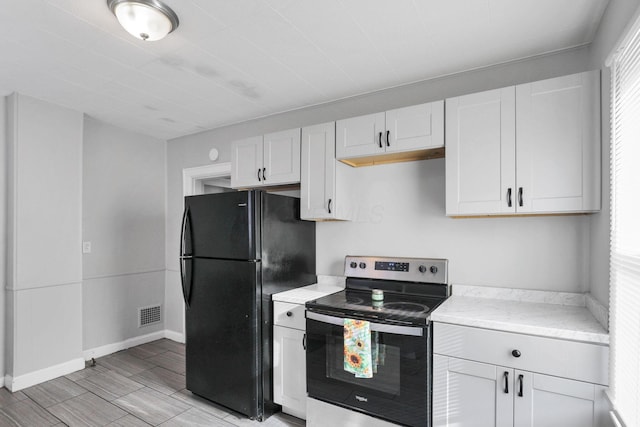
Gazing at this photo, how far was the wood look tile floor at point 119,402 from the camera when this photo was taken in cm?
246

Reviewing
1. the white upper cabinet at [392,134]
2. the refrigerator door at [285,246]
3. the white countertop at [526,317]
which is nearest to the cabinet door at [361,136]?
the white upper cabinet at [392,134]

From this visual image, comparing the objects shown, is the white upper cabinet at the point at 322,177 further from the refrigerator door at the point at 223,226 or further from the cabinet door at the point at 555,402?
the cabinet door at the point at 555,402

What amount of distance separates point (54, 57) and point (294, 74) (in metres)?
1.56

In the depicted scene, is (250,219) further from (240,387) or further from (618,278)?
(618,278)

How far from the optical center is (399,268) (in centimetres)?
258

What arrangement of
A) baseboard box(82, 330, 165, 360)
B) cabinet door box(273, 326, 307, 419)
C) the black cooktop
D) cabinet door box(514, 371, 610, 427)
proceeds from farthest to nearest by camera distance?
baseboard box(82, 330, 165, 360)
cabinet door box(273, 326, 307, 419)
the black cooktop
cabinet door box(514, 371, 610, 427)

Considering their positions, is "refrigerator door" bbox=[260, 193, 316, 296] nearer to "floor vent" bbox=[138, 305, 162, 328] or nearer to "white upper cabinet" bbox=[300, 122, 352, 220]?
"white upper cabinet" bbox=[300, 122, 352, 220]

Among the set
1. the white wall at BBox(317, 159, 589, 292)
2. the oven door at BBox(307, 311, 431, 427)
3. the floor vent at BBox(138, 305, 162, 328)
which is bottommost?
the floor vent at BBox(138, 305, 162, 328)

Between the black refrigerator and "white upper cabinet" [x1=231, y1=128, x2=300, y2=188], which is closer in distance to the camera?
the black refrigerator

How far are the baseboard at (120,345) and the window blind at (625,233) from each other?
415 centimetres

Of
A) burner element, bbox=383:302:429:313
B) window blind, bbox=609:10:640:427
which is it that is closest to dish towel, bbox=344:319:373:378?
burner element, bbox=383:302:429:313

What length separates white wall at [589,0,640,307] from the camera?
1596mm

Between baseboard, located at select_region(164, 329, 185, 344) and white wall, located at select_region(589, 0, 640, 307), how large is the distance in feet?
12.8

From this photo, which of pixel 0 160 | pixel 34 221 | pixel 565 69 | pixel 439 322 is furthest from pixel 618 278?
pixel 0 160
